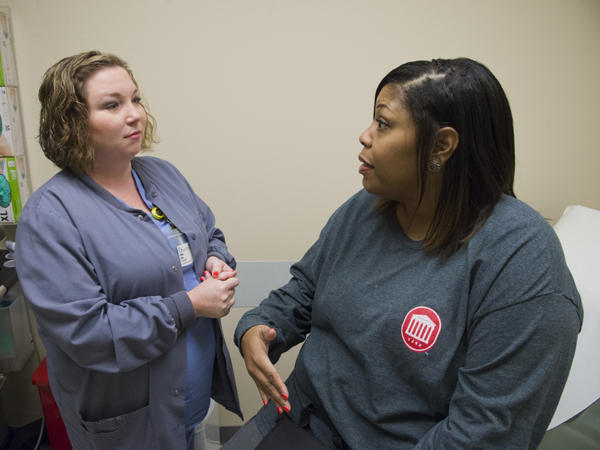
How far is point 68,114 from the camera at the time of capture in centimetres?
113

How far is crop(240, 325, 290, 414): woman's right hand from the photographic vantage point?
3.39ft

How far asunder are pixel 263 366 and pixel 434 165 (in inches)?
25.3

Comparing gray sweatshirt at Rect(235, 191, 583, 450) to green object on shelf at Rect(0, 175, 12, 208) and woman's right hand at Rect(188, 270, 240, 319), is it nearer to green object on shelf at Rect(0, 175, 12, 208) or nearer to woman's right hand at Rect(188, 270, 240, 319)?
woman's right hand at Rect(188, 270, 240, 319)

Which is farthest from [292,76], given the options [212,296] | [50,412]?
[50,412]

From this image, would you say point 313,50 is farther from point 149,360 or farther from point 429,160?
point 149,360

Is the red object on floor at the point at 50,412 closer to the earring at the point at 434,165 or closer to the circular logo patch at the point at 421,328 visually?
the circular logo patch at the point at 421,328

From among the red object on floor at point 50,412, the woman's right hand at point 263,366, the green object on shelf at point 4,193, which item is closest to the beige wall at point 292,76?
the green object on shelf at point 4,193

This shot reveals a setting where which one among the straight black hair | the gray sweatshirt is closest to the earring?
the straight black hair

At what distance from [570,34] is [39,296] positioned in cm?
239

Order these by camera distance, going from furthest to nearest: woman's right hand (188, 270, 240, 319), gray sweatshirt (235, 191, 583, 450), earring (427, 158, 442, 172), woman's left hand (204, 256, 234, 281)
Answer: woman's left hand (204, 256, 234, 281) < woman's right hand (188, 270, 240, 319) < earring (427, 158, 442, 172) < gray sweatshirt (235, 191, 583, 450)

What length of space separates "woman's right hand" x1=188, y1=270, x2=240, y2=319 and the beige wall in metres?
0.81

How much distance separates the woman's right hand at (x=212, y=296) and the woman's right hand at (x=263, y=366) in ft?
0.53

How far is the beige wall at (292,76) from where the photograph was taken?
182cm

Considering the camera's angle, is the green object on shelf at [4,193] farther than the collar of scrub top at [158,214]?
Yes
